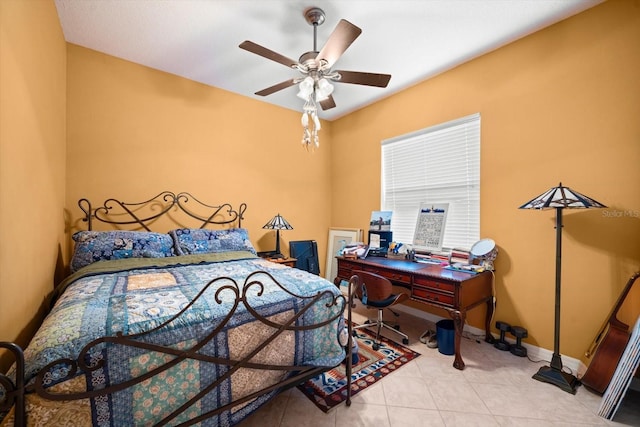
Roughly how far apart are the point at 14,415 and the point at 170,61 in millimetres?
3073

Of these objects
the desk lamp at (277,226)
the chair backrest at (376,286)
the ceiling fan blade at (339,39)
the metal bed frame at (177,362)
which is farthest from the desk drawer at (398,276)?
the ceiling fan blade at (339,39)

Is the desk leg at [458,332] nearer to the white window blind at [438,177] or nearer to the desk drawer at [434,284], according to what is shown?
the desk drawer at [434,284]

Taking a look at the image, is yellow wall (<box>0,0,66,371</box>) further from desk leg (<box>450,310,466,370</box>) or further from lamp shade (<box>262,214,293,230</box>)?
desk leg (<box>450,310,466,370</box>)

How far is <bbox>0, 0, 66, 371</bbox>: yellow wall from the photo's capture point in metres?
1.28

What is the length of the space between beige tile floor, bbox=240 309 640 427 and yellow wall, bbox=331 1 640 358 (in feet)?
1.78

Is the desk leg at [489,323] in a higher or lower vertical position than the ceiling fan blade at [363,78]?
lower

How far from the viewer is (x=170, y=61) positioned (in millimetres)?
2877

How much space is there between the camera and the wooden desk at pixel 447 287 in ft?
7.28

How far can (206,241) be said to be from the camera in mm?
2904

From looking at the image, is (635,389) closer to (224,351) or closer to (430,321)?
(430,321)

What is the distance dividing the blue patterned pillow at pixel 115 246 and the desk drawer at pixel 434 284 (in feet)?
7.80

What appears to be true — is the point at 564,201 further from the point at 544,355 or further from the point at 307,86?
the point at 307,86

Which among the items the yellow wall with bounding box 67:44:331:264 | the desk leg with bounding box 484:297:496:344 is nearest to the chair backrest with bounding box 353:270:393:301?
the desk leg with bounding box 484:297:496:344

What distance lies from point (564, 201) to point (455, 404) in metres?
1.58
